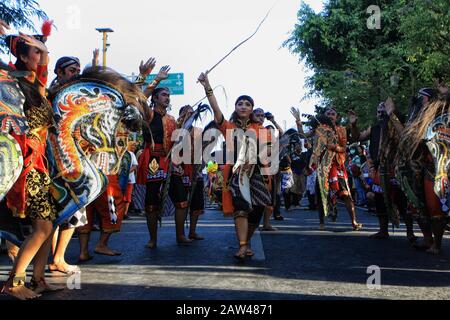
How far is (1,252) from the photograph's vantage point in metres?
6.71

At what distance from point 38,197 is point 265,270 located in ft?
7.50

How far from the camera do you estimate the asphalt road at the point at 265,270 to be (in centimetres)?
442

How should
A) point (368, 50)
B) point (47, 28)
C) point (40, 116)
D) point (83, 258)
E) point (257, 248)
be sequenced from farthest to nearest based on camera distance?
point (368, 50) < point (257, 248) < point (83, 258) < point (47, 28) < point (40, 116)

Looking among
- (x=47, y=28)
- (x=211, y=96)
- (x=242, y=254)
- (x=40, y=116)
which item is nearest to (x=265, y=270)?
(x=242, y=254)

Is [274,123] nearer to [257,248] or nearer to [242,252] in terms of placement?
[257,248]

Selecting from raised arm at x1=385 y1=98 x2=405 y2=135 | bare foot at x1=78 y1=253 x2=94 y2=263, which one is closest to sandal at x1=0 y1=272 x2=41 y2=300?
bare foot at x1=78 y1=253 x2=94 y2=263

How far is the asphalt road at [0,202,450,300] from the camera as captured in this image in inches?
174

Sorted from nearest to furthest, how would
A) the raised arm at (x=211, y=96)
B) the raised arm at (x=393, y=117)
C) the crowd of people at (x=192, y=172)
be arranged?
the crowd of people at (x=192, y=172), the raised arm at (x=211, y=96), the raised arm at (x=393, y=117)

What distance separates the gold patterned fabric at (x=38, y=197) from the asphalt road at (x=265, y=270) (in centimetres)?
65

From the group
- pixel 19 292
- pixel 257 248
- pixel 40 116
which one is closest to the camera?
pixel 19 292

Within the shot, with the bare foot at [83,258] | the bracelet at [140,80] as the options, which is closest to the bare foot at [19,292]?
the bare foot at [83,258]

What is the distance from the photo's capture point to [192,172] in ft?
25.4

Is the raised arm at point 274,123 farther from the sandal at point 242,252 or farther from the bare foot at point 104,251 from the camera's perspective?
the bare foot at point 104,251

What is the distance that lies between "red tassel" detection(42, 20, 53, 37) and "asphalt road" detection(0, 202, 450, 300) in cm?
210
